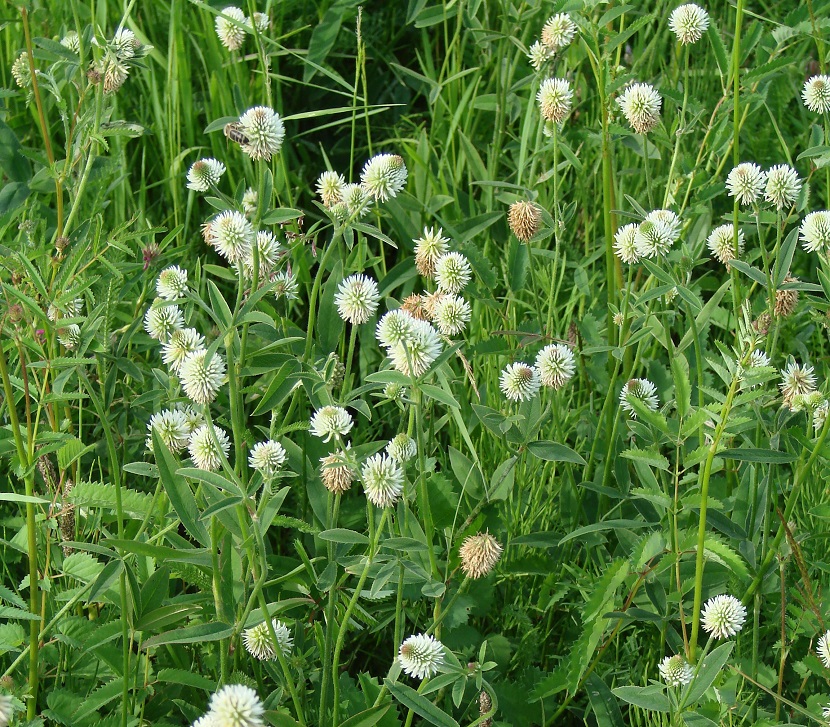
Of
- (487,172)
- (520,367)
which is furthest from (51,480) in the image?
(487,172)

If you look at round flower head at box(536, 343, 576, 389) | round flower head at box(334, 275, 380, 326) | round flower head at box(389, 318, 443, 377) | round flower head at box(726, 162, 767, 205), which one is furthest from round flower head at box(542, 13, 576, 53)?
round flower head at box(389, 318, 443, 377)

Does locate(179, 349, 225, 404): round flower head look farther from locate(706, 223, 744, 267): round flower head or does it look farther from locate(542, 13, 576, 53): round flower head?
locate(542, 13, 576, 53): round flower head

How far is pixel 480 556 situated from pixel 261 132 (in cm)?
A: 78

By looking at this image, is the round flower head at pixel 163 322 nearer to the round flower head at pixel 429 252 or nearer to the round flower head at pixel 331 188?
the round flower head at pixel 331 188

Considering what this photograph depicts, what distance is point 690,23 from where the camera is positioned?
95.9 inches

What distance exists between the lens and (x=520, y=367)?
6.23 feet

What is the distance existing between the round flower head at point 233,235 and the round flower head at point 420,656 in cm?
63

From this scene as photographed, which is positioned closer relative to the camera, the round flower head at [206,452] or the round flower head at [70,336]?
the round flower head at [206,452]

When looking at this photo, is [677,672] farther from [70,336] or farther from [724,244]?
[70,336]

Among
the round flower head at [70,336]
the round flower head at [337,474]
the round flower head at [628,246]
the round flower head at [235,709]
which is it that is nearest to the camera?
the round flower head at [235,709]

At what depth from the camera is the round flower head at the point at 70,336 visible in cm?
177

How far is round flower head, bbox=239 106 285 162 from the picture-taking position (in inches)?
68.2

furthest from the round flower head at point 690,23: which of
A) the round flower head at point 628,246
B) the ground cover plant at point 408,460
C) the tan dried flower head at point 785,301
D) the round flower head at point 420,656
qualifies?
the round flower head at point 420,656

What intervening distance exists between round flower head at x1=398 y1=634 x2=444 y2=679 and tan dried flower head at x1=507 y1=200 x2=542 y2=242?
911mm
